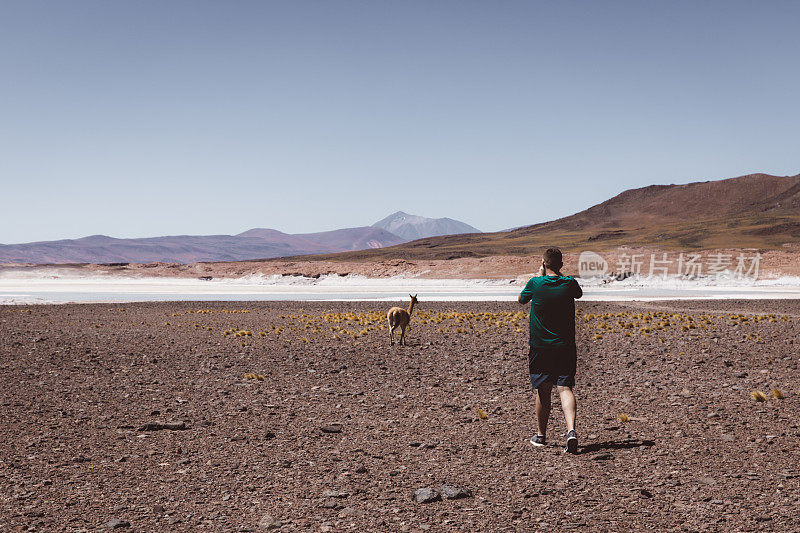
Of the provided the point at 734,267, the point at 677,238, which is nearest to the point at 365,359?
the point at 734,267

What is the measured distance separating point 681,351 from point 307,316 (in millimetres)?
16229

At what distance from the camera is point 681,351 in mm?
16094

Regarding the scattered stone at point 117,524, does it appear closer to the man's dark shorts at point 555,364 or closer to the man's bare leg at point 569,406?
the man's dark shorts at point 555,364

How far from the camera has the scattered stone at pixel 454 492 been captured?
20.3ft

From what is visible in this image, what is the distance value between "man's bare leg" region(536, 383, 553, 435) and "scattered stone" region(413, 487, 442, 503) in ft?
6.73

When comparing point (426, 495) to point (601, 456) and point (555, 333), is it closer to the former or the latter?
point (601, 456)

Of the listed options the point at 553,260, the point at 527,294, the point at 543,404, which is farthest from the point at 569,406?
the point at 553,260

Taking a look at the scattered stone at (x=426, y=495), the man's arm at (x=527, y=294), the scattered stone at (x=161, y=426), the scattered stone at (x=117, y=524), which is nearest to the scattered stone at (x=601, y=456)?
the man's arm at (x=527, y=294)

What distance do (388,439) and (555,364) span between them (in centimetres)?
251

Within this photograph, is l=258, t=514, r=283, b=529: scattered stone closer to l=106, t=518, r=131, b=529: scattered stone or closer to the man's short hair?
l=106, t=518, r=131, b=529: scattered stone

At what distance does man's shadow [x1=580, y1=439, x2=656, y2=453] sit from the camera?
7680mm

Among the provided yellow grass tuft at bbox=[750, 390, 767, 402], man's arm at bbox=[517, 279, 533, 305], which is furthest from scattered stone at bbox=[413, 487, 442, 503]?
yellow grass tuft at bbox=[750, 390, 767, 402]

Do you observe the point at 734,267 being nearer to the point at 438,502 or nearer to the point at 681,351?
the point at 681,351

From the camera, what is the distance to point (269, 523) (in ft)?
18.3
